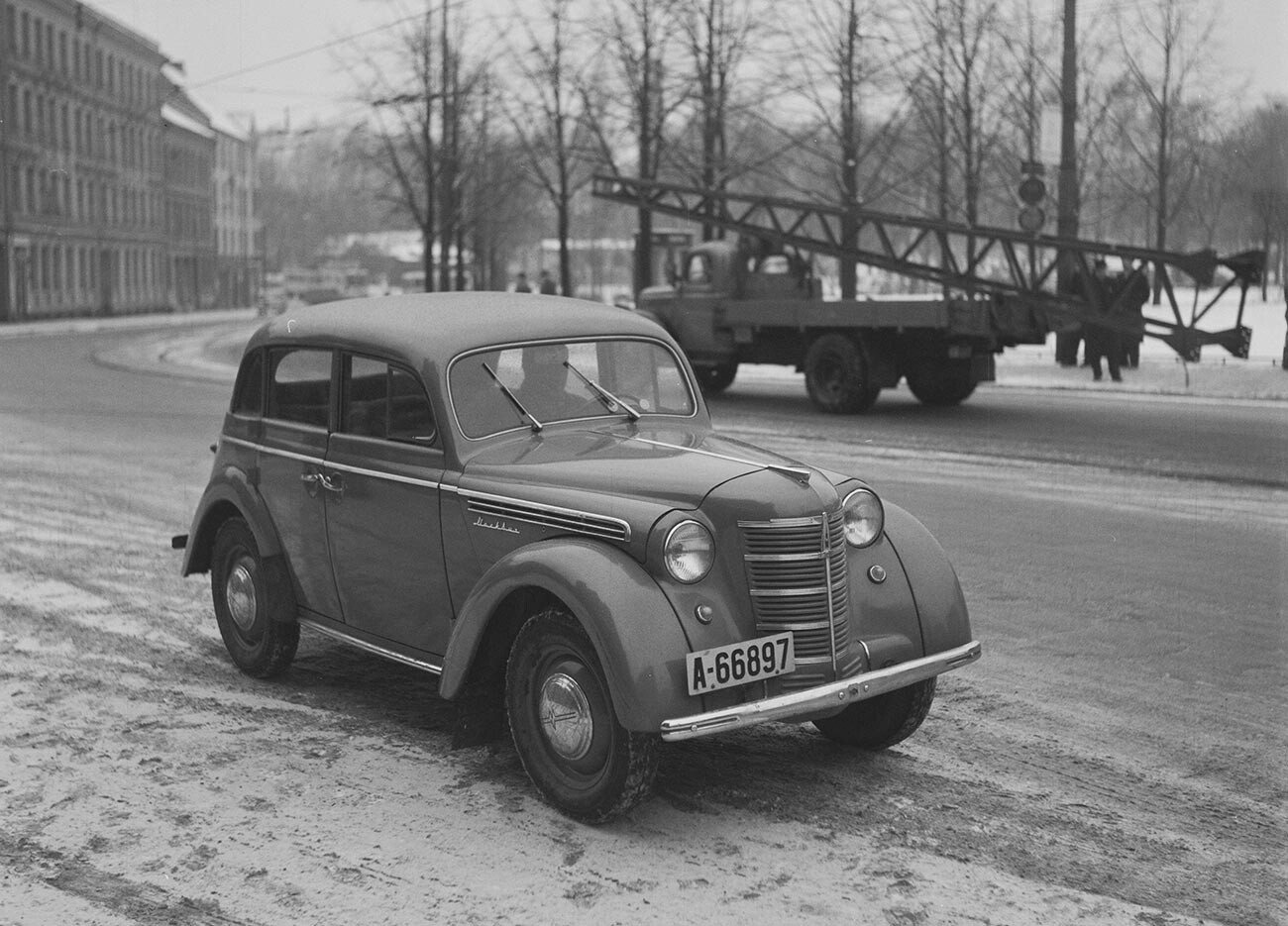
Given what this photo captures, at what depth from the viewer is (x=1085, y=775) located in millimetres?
5113

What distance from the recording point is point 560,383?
5.72 m

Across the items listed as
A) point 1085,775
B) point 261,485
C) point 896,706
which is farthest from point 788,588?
point 261,485

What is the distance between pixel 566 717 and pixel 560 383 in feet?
4.68

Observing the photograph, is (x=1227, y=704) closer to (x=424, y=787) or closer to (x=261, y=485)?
(x=424, y=787)

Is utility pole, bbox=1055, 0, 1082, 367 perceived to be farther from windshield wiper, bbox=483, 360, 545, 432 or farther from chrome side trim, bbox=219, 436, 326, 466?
windshield wiper, bbox=483, 360, 545, 432

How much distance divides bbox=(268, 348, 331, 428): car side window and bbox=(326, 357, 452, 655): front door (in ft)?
0.53

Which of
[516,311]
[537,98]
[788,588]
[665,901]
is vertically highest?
[537,98]

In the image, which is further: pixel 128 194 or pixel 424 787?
pixel 128 194

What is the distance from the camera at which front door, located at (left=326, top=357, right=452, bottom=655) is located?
17.9ft

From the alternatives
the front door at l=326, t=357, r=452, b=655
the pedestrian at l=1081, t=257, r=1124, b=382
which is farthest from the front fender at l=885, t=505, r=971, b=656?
the pedestrian at l=1081, t=257, r=1124, b=382

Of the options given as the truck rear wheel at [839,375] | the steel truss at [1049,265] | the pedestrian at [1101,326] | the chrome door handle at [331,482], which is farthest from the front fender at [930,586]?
the pedestrian at [1101,326]

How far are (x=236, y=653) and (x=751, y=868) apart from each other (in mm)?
2985

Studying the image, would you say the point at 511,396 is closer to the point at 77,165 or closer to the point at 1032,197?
the point at 1032,197

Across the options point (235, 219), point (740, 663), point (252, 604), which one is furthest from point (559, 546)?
point (235, 219)
